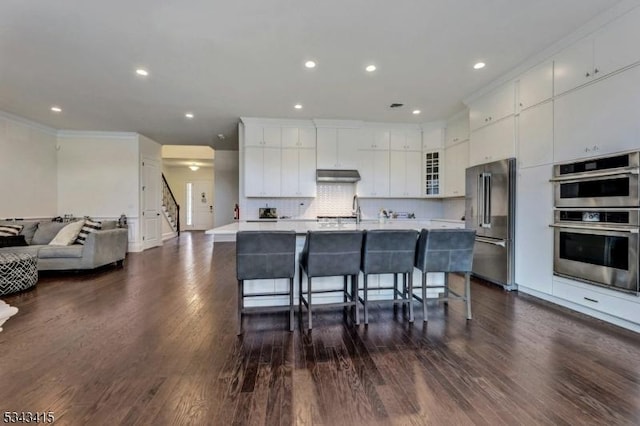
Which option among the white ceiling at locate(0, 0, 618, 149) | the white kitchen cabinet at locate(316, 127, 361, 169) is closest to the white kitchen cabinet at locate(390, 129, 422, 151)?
the white kitchen cabinet at locate(316, 127, 361, 169)

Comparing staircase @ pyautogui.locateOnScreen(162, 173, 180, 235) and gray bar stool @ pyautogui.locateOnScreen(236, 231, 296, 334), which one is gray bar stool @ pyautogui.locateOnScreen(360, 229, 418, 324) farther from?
staircase @ pyautogui.locateOnScreen(162, 173, 180, 235)

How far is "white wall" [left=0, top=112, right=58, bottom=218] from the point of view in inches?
215

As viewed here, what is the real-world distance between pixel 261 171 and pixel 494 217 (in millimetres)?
4107

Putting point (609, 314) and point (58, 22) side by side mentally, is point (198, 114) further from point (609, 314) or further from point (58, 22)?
point (609, 314)

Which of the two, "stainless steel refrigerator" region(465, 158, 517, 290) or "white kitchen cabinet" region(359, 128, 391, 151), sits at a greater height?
"white kitchen cabinet" region(359, 128, 391, 151)

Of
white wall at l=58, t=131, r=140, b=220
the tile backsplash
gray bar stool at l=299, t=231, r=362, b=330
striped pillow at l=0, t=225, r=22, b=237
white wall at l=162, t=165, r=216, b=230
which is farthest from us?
white wall at l=162, t=165, r=216, b=230

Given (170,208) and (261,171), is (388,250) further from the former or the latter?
(170,208)

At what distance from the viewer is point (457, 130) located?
223 inches

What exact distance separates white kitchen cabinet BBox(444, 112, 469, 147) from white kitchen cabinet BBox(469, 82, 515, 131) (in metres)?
0.62

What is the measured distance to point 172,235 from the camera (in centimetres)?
1002

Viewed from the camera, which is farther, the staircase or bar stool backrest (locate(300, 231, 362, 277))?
the staircase

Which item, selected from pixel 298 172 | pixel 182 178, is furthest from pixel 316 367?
pixel 182 178

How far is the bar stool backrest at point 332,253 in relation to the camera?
8.54 ft

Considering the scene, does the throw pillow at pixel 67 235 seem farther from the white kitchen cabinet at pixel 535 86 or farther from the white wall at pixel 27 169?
the white kitchen cabinet at pixel 535 86
